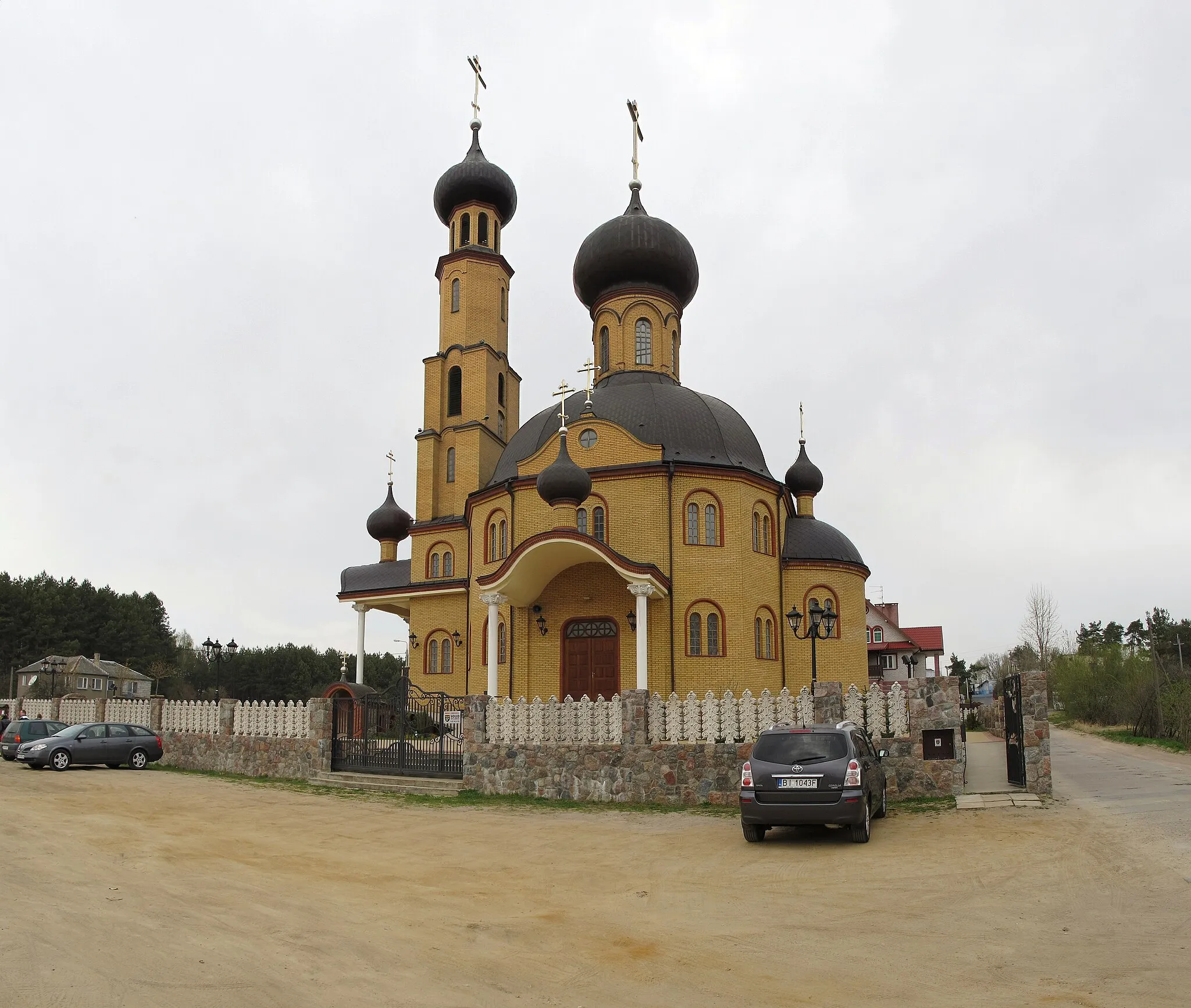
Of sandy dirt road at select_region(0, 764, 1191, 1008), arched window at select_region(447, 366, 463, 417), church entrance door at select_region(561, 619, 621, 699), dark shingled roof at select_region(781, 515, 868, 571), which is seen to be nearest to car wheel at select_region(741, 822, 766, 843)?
sandy dirt road at select_region(0, 764, 1191, 1008)

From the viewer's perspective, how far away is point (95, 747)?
20500 millimetres

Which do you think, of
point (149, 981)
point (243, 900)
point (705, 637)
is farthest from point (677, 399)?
point (149, 981)

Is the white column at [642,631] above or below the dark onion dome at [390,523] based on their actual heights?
below

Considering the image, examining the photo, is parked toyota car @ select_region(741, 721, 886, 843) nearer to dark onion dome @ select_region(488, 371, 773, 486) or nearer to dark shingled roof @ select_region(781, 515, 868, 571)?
dark onion dome @ select_region(488, 371, 773, 486)

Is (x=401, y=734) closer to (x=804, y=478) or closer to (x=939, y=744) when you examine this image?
(x=939, y=744)

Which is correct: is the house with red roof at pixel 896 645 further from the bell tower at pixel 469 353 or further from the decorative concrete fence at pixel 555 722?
the decorative concrete fence at pixel 555 722

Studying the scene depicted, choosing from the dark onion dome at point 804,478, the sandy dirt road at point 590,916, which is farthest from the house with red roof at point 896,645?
the sandy dirt road at point 590,916

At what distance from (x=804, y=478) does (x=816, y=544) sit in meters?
Answer: 3.96

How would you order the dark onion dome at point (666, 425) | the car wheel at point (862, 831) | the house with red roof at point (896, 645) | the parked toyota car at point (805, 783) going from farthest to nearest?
the house with red roof at point (896, 645)
the dark onion dome at point (666, 425)
the car wheel at point (862, 831)
the parked toyota car at point (805, 783)

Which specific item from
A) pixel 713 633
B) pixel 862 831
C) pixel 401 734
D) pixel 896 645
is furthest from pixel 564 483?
pixel 896 645

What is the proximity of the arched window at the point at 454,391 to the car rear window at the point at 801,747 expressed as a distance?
21144 millimetres

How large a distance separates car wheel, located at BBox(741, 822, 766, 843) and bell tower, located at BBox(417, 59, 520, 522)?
61.5 ft

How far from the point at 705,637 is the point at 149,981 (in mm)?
17570

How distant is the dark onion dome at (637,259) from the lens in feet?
91.5
